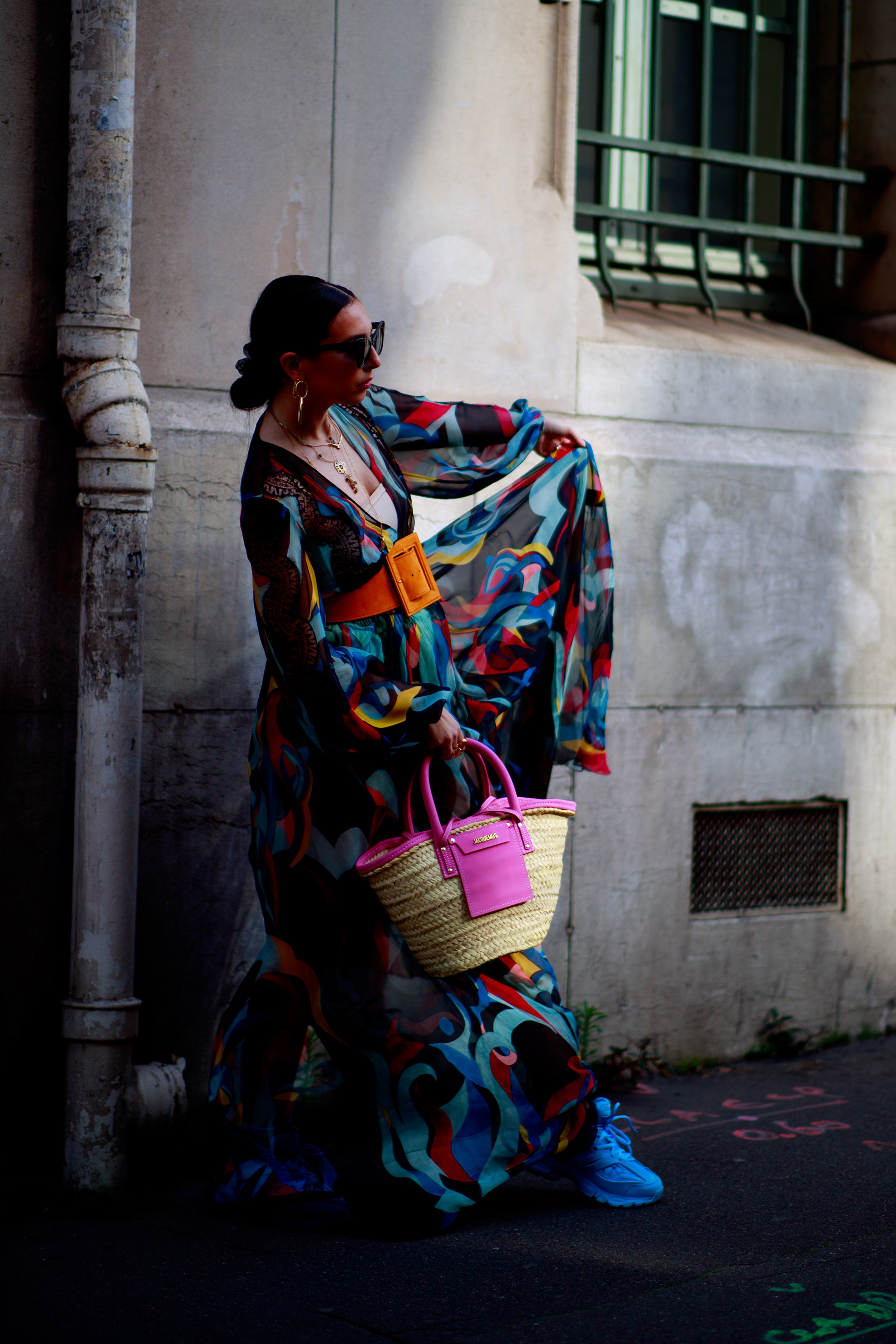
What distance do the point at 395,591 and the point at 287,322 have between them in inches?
26.0

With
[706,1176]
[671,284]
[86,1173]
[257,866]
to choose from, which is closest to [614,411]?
[671,284]

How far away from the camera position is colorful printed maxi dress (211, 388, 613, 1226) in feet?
10.9

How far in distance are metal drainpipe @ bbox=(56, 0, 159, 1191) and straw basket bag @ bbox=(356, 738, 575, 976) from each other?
0.69 meters

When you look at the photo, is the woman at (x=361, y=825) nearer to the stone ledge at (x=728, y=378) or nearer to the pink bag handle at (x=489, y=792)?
the pink bag handle at (x=489, y=792)

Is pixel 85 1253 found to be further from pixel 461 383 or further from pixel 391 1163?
pixel 461 383

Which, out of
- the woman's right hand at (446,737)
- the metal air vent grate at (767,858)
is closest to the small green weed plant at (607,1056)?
the metal air vent grate at (767,858)

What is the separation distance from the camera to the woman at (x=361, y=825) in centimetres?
331

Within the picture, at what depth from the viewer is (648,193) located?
556 centimetres

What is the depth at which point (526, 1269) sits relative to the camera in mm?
3146

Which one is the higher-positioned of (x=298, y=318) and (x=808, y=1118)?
(x=298, y=318)

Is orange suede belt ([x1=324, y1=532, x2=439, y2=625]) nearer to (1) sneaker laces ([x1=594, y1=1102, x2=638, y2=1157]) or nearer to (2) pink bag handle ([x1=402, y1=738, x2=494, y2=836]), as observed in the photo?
(2) pink bag handle ([x1=402, y1=738, x2=494, y2=836])

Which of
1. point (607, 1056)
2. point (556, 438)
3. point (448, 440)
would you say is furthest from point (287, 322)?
point (607, 1056)

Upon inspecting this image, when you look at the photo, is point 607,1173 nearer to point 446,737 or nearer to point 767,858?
point 446,737

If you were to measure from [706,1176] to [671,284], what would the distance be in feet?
10.8
